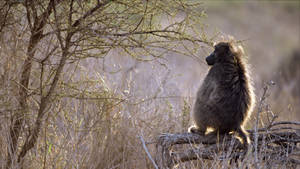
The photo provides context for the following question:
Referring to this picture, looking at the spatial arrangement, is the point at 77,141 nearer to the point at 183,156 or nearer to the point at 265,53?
the point at 183,156

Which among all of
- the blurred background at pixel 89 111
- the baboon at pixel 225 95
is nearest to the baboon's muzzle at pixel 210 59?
the baboon at pixel 225 95

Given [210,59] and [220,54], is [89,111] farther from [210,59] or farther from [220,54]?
[220,54]

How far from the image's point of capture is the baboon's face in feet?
15.9

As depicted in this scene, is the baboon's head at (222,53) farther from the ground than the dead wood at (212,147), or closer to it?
farther from the ground

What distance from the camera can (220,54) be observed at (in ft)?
15.9

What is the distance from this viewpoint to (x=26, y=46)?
4652 mm

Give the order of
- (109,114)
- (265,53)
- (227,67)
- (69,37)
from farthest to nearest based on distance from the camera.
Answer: (265,53) < (109,114) < (227,67) < (69,37)

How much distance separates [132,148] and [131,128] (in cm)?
27

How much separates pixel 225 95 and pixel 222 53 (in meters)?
0.55

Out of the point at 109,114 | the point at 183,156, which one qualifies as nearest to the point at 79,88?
the point at 109,114

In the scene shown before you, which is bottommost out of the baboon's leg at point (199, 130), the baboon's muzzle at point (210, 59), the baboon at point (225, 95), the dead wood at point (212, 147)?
the dead wood at point (212, 147)

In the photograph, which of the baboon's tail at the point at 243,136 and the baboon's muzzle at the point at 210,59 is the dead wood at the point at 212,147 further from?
the baboon's muzzle at the point at 210,59

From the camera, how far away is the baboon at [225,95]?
4.57 metres

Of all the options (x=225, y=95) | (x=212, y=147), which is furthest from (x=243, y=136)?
(x=225, y=95)
